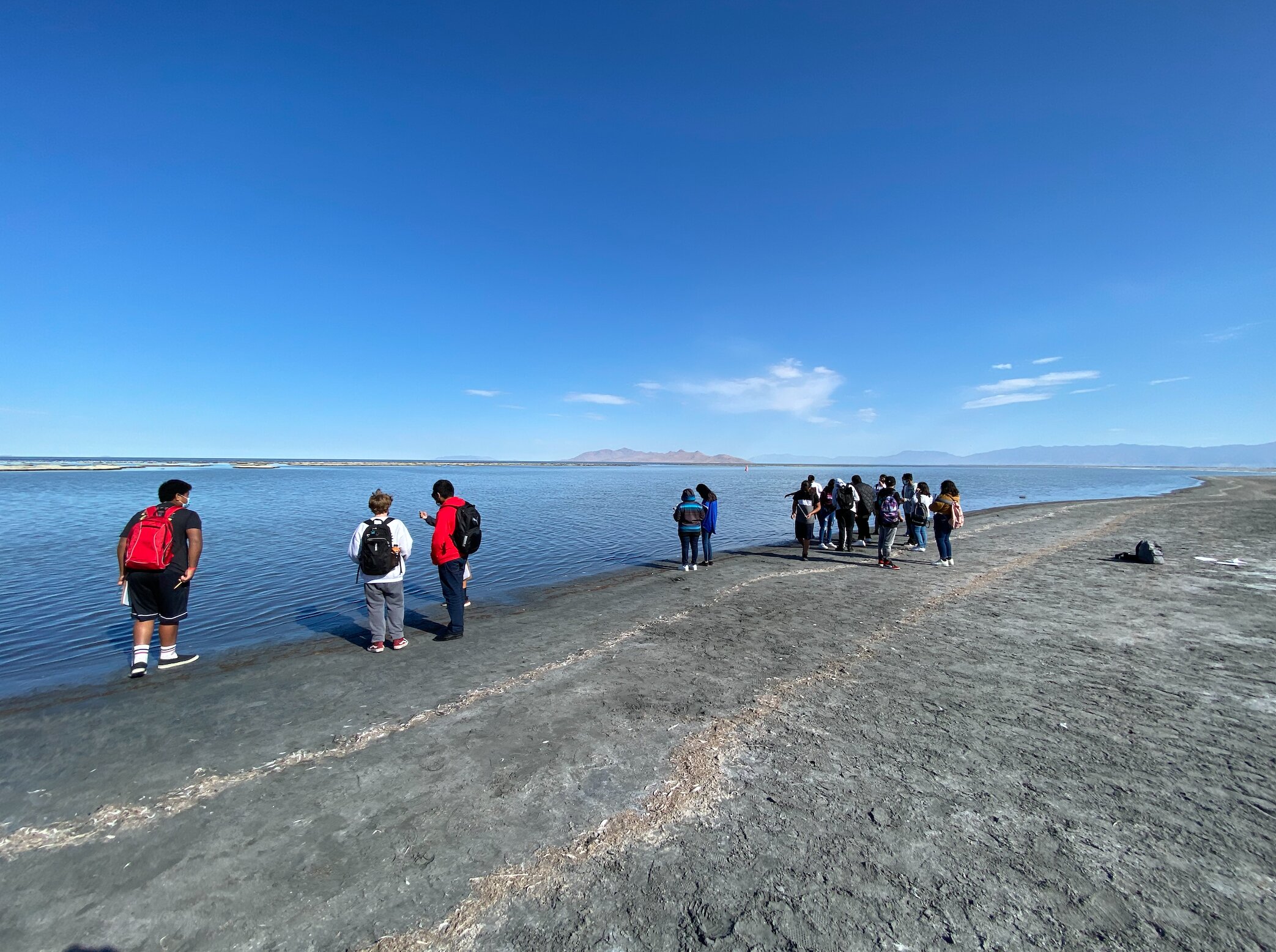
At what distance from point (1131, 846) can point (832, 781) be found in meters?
1.99

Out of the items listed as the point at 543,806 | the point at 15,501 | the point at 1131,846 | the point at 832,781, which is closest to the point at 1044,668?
the point at 1131,846

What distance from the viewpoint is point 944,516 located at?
13.9 metres

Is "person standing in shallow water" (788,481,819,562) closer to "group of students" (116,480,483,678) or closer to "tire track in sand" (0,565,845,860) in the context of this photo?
"group of students" (116,480,483,678)

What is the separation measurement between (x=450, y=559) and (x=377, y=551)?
121cm

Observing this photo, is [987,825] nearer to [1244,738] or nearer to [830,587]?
[1244,738]

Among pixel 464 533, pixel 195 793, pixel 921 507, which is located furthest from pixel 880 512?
pixel 195 793

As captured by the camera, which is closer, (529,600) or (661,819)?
(661,819)

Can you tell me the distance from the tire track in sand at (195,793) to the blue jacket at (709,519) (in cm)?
866

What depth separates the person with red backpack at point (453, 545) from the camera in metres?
8.51

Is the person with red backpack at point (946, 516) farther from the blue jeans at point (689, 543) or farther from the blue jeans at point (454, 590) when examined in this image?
the blue jeans at point (454, 590)

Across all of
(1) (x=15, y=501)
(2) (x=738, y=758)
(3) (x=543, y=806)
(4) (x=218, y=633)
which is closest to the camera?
(3) (x=543, y=806)

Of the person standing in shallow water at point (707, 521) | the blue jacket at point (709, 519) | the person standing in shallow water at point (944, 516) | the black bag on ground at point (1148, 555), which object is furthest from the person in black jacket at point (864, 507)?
the black bag on ground at point (1148, 555)

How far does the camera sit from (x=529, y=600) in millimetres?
12070

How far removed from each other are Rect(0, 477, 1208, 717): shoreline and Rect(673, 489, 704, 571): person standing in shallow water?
971 millimetres
